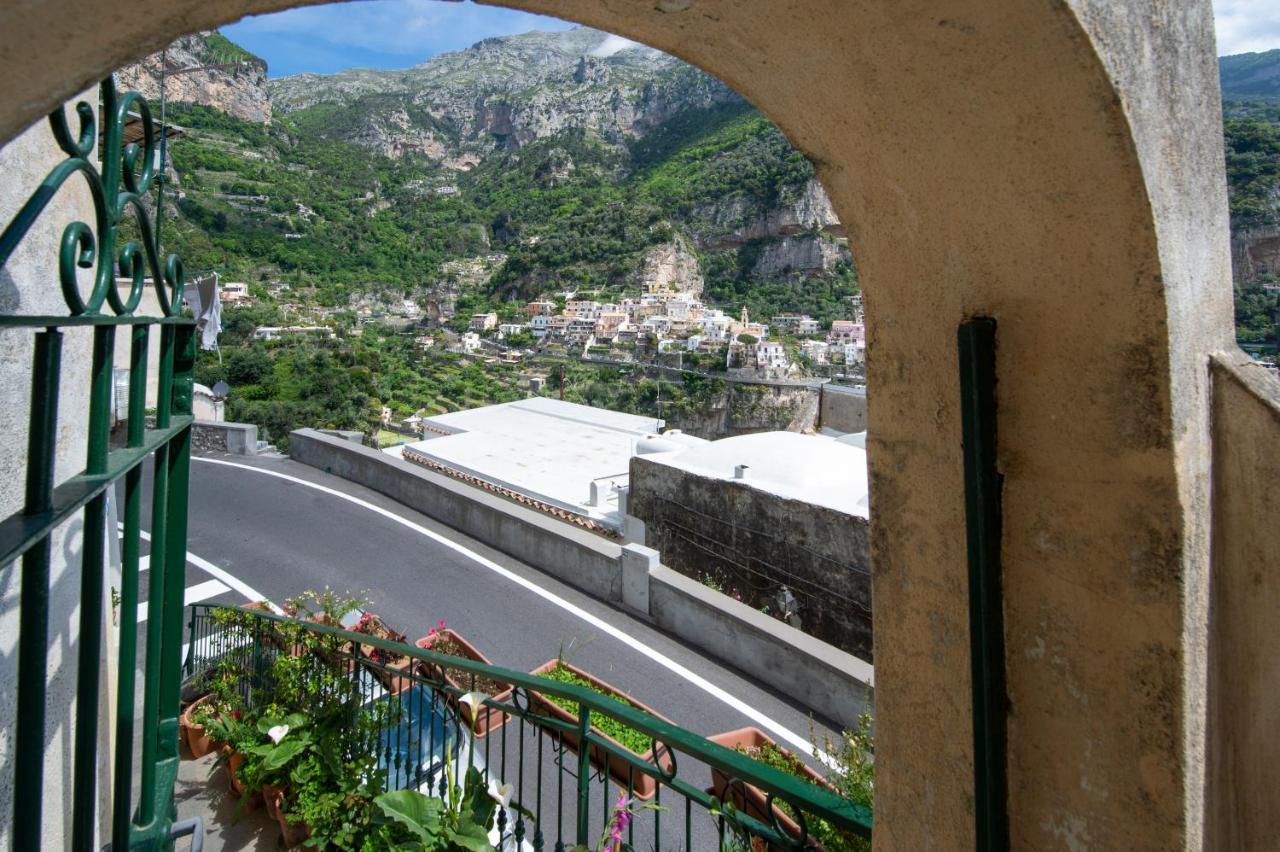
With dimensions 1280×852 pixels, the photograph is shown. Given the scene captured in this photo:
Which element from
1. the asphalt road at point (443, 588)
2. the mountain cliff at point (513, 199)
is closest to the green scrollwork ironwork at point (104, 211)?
the asphalt road at point (443, 588)

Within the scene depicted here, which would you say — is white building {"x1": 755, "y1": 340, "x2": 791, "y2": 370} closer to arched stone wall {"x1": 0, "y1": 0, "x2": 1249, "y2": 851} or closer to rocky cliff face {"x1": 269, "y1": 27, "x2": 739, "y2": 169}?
arched stone wall {"x1": 0, "y1": 0, "x2": 1249, "y2": 851}

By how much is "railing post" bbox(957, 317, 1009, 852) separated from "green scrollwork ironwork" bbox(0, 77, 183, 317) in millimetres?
1228

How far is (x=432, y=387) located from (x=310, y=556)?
1485 inches

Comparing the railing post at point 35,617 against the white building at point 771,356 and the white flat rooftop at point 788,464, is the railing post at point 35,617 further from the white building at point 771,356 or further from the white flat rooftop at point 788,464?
the white building at point 771,356

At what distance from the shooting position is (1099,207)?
2.73 ft

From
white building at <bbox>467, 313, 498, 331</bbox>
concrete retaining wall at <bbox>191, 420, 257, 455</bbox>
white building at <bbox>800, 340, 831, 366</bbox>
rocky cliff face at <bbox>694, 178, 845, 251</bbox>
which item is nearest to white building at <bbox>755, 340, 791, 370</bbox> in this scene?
white building at <bbox>800, 340, 831, 366</bbox>

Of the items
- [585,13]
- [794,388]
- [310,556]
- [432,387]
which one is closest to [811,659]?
[585,13]

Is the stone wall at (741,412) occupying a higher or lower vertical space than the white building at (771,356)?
lower

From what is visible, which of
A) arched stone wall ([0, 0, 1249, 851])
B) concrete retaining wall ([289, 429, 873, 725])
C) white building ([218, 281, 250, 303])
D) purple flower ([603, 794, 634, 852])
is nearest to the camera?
arched stone wall ([0, 0, 1249, 851])

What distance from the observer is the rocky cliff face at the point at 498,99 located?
101 m

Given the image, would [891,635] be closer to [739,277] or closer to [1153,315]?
[1153,315]

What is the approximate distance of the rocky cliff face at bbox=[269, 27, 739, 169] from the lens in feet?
331

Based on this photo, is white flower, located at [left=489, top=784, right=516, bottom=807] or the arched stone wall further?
white flower, located at [left=489, top=784, right=516, bottom=807]

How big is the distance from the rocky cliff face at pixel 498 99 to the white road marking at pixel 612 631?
96.5 meters
